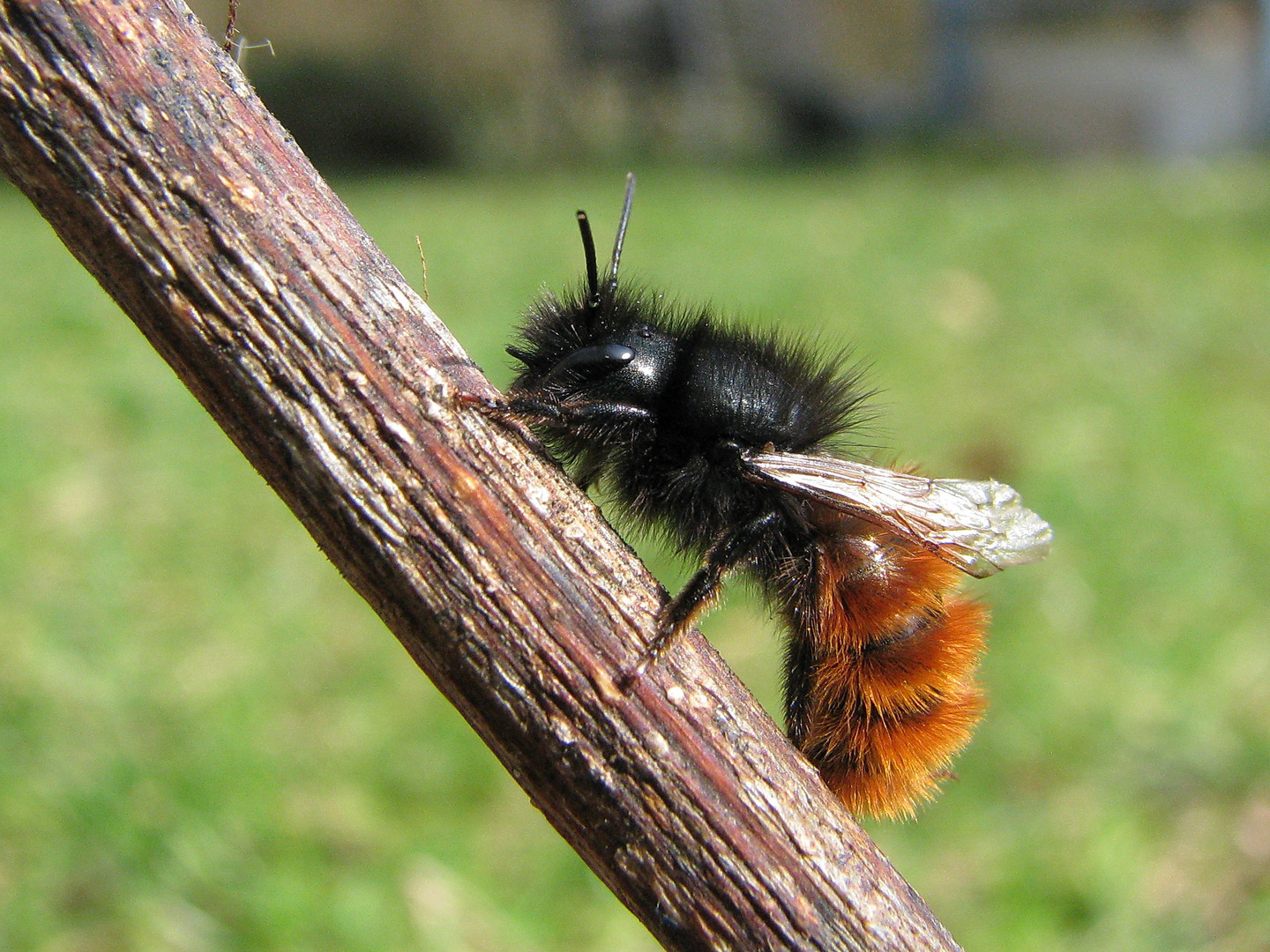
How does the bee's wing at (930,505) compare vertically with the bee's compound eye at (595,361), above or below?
above

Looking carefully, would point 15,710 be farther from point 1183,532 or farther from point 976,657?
point 1183,532

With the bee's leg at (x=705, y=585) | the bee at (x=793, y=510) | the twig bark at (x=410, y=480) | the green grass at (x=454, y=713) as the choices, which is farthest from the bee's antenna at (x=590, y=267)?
the twig bark at (x=410, y=480)

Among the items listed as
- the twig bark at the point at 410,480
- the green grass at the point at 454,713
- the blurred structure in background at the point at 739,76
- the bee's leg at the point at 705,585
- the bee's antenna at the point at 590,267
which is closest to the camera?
the twig bark at the point at 410,480

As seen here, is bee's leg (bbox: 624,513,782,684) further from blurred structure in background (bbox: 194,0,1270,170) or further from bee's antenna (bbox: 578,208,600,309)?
blurred structure in background (bbox: 194,0,1270,170)

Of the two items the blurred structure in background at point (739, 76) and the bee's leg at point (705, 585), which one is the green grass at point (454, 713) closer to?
the bee's leg at point (705, 585)

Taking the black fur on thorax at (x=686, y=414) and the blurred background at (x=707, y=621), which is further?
the blurred background at (x=707, y=621)

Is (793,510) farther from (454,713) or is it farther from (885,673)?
(454,713)

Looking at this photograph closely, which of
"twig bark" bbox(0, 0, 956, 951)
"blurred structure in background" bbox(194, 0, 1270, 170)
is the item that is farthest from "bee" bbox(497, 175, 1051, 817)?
"blurred structure in background" bbox(194, 0, 1270, 170)

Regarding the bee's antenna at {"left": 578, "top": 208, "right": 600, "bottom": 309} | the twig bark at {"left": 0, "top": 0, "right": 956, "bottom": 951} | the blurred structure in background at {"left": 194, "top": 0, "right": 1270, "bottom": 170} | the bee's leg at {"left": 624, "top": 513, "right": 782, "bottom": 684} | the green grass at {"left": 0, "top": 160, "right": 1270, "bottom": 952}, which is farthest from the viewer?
the blurred structure in background at {"left": 194, "top": 0, "right": 1270, "bottom": 170}
